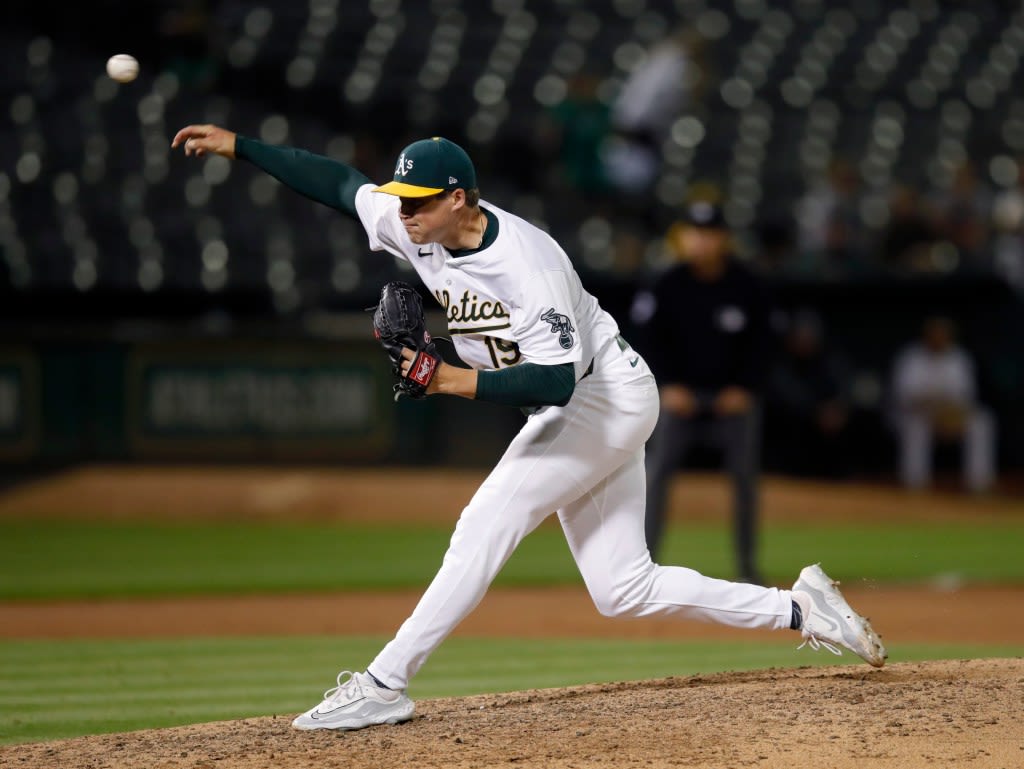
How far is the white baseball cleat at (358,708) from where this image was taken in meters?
4.21

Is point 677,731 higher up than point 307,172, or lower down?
lower down

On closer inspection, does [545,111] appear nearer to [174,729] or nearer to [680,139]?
[680,139]

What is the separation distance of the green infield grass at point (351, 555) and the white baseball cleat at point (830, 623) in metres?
3.81

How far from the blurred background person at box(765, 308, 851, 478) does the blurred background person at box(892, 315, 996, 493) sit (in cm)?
56

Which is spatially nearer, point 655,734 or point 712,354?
point 655,734

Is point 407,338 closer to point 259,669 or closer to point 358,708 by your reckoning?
point 358,708

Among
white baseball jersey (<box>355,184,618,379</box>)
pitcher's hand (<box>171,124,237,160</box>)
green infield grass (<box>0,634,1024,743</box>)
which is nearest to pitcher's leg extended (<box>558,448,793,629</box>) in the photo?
white baseball jersey (<box>355,184,618,379</box>)

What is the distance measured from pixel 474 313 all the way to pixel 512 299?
14 cm

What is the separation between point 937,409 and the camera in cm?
1338

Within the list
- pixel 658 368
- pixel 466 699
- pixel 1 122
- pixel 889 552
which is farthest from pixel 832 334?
pixel 466 699

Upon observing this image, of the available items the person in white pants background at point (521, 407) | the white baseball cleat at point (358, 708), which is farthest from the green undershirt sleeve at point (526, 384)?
the white baseball cleat at point (358, 708)

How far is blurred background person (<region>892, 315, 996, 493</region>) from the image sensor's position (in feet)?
43.7

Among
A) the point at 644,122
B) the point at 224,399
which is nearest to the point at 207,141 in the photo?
the point at 224,399

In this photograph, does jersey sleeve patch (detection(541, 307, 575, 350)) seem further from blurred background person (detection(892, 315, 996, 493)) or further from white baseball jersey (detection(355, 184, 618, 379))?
blurred background person (detection(892, 315, 996, 493))
